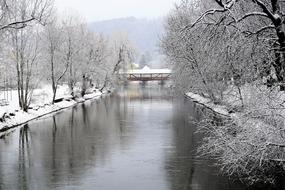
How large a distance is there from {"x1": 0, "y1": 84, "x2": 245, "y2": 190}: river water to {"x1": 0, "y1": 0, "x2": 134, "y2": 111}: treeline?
5.63m

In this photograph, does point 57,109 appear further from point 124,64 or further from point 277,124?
point 124,64

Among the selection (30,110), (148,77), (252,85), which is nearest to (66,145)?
(252,85)

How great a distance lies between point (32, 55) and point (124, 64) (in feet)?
153

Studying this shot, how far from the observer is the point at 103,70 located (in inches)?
2798

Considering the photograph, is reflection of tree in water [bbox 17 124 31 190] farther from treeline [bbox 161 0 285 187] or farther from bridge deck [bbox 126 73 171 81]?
bridge deck [bbox 126 73 171 81]

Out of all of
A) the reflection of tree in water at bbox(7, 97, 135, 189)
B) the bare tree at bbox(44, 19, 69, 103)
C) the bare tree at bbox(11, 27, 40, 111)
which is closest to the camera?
the reflection of tree in water at bbox(7, 97, 135, 189)

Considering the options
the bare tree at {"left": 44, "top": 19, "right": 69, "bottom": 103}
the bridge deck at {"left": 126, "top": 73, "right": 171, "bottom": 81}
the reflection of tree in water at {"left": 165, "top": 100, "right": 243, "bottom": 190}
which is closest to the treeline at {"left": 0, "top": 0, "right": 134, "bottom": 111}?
the bare tree at {"left": 44, "top": 19, "right": 69, "bottom": 103}

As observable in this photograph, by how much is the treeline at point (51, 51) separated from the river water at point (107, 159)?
5629 millimetres

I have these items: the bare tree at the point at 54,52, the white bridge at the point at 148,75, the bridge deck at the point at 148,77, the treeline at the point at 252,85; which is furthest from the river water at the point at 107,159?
the white bridge at the point at 148,75

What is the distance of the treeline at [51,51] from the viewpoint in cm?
3007

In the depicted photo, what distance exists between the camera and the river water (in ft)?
43.7

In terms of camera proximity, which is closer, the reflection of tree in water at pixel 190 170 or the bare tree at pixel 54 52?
the reflection of tree in water at pixel 190 170

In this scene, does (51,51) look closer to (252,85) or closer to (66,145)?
(66,145)

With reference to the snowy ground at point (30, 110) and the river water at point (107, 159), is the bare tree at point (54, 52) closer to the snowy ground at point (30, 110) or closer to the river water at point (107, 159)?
the snowy ground at point (30, 110)
